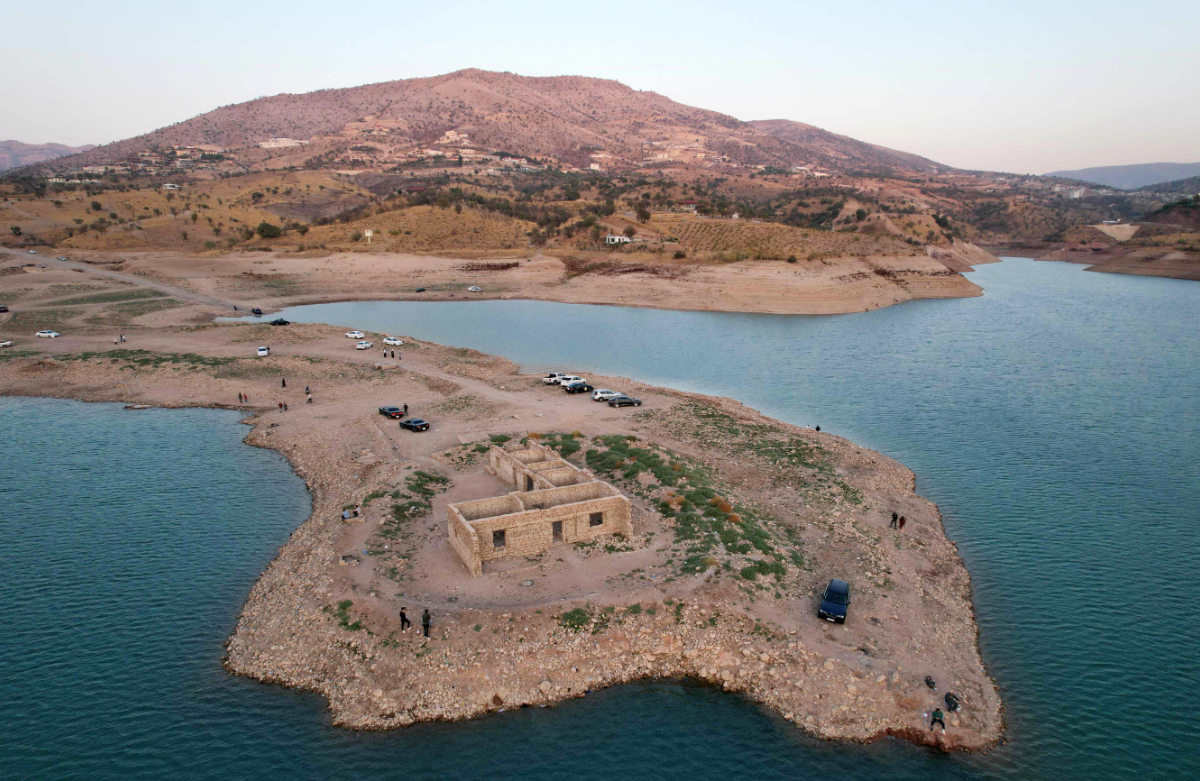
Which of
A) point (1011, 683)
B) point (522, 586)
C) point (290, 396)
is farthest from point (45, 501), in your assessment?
A: point (1011, 683)

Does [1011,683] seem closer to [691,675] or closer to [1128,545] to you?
[691,675]

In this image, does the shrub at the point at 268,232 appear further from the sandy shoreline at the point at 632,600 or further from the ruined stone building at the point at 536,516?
the ruined stone building at the point at 536,516

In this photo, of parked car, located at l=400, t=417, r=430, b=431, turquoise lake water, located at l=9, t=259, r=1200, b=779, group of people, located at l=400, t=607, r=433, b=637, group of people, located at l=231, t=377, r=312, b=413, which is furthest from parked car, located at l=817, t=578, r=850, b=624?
group of people, located at l=231, t=377, r=312, b=413

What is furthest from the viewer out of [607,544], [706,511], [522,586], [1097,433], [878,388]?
Result: [878,388]

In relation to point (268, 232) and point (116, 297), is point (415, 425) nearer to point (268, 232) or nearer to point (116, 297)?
point (116, 297)

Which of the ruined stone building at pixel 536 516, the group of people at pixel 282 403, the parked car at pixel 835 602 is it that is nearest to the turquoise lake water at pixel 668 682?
the group of people at pixel 282 403

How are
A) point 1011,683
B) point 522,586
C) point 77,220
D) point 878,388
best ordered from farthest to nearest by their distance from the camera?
point 77,220 → point 878,388 → point 522,586 → point 1011,683

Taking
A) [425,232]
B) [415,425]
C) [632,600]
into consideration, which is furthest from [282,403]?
[425,232]
